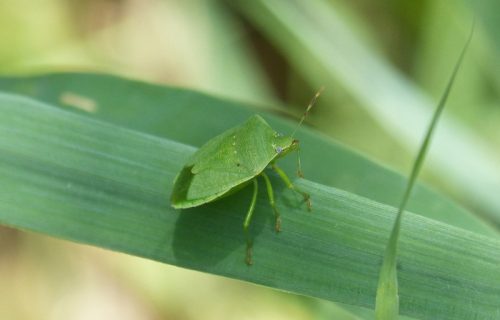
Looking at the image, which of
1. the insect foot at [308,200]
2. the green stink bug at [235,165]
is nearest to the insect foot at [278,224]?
the green stink bug at [235,165]

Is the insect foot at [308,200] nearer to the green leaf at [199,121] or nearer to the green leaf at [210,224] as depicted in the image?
the green leaf at [210,224]

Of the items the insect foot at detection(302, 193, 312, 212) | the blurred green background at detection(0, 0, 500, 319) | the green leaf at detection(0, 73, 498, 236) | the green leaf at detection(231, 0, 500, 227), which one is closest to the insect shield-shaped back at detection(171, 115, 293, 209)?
the green leaf at detection(0, 73, 498, 236)

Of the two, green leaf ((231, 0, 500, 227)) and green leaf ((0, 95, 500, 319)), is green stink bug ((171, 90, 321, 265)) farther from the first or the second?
green leaf ((231, 0, 500, 227))

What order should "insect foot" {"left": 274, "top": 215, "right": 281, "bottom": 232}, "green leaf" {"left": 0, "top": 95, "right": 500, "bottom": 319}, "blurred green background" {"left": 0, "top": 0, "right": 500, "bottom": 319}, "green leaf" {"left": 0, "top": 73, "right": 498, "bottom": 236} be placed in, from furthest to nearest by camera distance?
"blurred green background" {"left": 0, "top": 0, "right": 500, "bottom": 319}
"green leaf" {"left": 0, "top": 73, "right": 498, "bottom": 236}
"insect foot" {"left": 274, "top": 215, "right": 281, "bottom": 232}
"green leaf" {"left": 0, "top": 95, "right": 500, "bottom": 319}

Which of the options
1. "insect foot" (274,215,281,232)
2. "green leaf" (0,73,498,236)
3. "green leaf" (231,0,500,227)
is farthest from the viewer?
"green leaf" (231,0,500,227)

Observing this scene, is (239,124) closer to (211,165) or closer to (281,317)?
(211,165)

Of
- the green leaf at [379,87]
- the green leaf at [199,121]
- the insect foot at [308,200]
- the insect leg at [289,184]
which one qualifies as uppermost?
the green leaf at [379,87]
